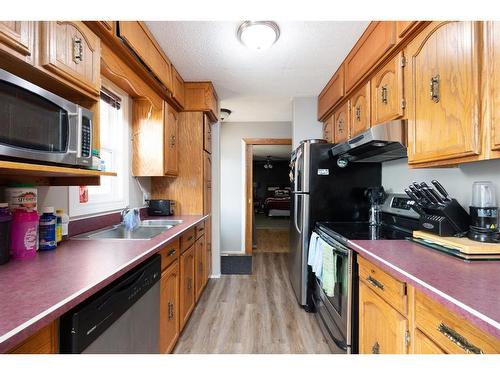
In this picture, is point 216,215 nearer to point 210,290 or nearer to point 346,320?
point 210,290

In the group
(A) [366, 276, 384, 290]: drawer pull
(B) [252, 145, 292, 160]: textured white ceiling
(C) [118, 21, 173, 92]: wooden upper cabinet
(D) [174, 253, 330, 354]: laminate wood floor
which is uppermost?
(B) [252, 145, 292, 160]: textured white ceiling

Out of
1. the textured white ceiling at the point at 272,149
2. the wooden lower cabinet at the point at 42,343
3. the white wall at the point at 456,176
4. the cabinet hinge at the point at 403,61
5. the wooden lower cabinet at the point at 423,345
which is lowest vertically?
the wooden lower cabinet at the point at 423,345

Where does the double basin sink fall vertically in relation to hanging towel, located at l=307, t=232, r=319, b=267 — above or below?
above

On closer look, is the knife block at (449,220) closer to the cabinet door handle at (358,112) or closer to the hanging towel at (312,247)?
the hanging towel at (312,247)

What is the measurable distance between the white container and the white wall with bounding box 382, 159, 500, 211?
7.27 ft

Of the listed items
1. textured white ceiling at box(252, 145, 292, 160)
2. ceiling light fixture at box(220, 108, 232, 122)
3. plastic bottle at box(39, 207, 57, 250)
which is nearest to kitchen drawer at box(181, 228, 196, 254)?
plastic bottle at box(39, 207, 57, 250)

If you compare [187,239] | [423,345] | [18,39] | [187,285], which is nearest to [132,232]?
[187,239]

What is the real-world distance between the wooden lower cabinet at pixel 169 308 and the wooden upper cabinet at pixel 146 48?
1.40 meters

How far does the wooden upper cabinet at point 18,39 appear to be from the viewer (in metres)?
0.76

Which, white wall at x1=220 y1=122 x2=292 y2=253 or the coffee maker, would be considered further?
white wall at x1=220 y1=122 x2=292 y2=253

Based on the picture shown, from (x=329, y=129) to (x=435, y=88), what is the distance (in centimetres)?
157

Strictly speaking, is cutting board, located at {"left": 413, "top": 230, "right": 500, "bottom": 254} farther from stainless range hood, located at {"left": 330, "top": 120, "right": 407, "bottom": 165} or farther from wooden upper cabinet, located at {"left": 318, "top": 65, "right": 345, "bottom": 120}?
wooden upper cabinet, located at {"left": 318, "top": 65, "right": 345, "bottom": 120}

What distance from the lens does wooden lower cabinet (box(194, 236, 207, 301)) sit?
2336mm

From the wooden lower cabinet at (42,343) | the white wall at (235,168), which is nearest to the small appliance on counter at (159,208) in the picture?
the white wall at (235,168)
